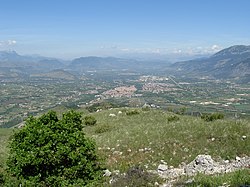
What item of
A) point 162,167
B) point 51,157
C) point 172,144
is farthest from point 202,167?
point 51,157

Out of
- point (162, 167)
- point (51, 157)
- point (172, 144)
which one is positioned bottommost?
point (162, 167)

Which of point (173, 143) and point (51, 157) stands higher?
point (51, 157)

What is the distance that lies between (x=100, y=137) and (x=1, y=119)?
434 ft

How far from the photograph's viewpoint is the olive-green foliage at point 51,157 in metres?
12.4

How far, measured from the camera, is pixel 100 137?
23.2 m

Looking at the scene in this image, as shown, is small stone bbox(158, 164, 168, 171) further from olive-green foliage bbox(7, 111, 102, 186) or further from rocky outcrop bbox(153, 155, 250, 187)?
olive-green foliage bbox(7, 111, 102, 186)

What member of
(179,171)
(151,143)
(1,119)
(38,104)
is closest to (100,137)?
(151,143)

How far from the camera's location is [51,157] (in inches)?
489

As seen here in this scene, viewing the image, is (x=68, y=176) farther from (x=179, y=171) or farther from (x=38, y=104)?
(x=38, y=104)

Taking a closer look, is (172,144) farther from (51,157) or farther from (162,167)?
(51,157)

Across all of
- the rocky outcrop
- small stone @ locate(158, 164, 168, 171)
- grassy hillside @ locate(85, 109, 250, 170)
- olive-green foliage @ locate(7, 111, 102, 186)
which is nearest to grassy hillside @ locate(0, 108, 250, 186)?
grassy hillside @ locate(85, 109, 250, 170)

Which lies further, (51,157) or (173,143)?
(173,143)

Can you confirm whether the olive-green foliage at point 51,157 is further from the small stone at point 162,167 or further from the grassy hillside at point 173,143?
the grassy hillside at point 173,143

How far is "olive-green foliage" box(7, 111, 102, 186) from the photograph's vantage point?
40.6 feet
